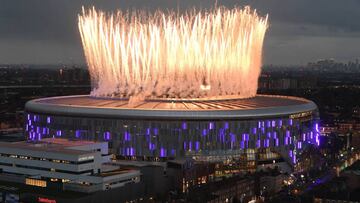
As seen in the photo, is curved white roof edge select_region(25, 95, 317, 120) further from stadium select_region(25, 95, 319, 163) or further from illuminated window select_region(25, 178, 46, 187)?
illuminated window select_region(25, 178, 46, 187)

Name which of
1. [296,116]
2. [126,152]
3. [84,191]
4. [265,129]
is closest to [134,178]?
[84,191]

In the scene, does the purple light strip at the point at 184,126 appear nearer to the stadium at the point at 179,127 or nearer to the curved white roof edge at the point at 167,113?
the stadium at the point at 179,127

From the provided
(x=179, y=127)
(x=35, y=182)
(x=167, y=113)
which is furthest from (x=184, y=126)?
(x=35, y=182)

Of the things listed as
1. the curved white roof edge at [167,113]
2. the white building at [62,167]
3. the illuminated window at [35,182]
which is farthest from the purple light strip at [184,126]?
the illuminated window at [35,182]

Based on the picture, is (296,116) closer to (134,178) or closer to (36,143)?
(134,178)

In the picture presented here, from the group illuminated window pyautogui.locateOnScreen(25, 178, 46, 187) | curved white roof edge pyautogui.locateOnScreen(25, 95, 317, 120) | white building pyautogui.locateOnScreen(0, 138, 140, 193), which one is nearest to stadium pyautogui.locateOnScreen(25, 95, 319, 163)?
curved white roof edge pyautogui.locateOnScreen(25, 95, 317, 120)
